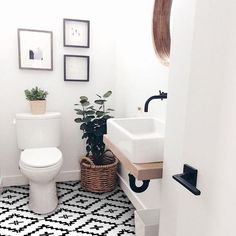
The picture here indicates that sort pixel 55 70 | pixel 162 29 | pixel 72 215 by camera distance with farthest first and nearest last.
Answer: pixel 55 70, pixel 72 215, pixel 162 29

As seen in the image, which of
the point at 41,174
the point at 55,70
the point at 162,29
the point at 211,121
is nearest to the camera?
the point at 211,121

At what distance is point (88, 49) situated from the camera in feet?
8.41

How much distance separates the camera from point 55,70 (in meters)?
2.51

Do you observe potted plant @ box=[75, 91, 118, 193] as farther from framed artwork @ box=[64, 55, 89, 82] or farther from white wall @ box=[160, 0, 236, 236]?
white wall @ box=[160, 0, 236, 236]

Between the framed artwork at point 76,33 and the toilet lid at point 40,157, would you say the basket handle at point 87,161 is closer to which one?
the toilet lid at point 40,157

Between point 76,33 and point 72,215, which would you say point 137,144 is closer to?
point 72,215

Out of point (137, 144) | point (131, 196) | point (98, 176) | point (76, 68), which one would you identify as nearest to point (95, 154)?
point (98, 176)

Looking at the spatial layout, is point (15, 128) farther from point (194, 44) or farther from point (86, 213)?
point (194, 44)

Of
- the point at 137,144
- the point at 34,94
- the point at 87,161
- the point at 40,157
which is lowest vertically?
the point at 87,161

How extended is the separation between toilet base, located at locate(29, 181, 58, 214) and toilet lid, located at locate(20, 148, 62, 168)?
0.21 metres

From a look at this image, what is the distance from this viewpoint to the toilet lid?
198cm

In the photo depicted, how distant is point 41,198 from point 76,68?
50.7 inches

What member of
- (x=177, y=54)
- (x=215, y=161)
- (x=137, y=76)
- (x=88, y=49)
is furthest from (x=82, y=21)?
(x=215, y=161)

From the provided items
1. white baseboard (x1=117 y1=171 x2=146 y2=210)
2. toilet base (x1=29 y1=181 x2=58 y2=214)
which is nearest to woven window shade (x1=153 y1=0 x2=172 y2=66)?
white baseboard (x1=117 y1=171 x2=146 y2=210)
